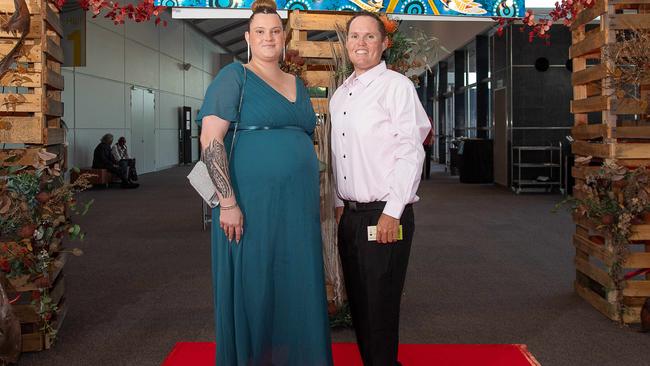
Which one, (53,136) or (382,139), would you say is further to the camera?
(53,136)

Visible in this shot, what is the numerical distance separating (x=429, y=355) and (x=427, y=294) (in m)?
1.41

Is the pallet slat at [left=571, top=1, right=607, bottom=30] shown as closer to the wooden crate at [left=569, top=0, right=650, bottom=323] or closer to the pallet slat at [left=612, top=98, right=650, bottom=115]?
the wooden crate at [left=569, top=0, right=650, bottom=323]

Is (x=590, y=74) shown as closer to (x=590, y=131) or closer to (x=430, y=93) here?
(x=590, y=131)

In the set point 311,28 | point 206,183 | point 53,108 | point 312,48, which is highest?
point 311,28

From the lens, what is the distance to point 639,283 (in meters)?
3.87

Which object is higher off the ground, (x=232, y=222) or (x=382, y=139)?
(x=382, y=139)

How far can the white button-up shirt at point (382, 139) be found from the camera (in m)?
2.39

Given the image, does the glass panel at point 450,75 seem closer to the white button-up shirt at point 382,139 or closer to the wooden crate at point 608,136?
the wooden crate at point 608,136

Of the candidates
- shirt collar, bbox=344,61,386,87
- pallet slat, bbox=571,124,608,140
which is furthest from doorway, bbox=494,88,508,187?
shirt collar, bbox=344,61,386,87

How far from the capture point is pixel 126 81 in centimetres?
1562

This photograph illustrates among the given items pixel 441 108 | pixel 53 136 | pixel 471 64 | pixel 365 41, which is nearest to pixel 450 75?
pixel 441 108

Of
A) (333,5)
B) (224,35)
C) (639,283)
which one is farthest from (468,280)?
(224,35)

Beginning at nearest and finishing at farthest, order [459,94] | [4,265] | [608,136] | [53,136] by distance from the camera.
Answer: [4,265] < [53,136] < [608,136] < [459,94]

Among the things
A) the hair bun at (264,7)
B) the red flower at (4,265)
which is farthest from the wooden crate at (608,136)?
the red flower at (4,265)
